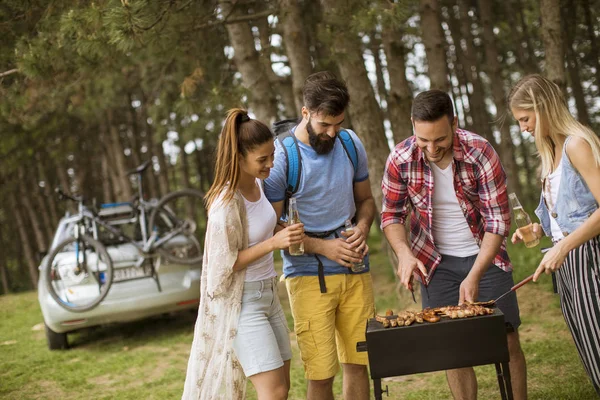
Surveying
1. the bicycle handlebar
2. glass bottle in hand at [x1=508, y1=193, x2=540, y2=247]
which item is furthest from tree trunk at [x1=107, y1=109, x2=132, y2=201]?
glass bottle in hand at [x1=508, y1=193, x2=540, y2=247]

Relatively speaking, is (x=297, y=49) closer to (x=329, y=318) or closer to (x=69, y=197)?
(x=69, y=197)

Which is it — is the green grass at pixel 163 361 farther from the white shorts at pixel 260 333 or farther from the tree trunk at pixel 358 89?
the white shorts at pixel 260 333

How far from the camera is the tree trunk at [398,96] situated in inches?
324

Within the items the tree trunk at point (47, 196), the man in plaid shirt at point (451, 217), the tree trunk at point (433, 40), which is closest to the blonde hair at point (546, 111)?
the man in plaid shirt at point (451, 217)

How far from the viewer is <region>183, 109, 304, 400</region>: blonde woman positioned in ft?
12.1

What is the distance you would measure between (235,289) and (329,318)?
736mm

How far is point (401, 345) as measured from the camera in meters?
3.58

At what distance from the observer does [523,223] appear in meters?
4.26

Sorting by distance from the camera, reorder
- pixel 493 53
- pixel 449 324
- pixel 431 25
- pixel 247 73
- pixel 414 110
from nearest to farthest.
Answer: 1. pixel 449 324
2. pixel 414 110
3. pixel 431 25
4. pixel 247 73
5. pixel 493 53

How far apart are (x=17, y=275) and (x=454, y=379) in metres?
27.5

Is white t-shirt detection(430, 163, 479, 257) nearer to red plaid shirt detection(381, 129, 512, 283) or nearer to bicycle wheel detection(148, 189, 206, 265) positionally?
red plaid shirt detection(381, 129, 512, 283)

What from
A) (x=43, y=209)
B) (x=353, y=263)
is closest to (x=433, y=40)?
(x=353, y=263)

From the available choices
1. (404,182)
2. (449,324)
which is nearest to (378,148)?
(404,182)

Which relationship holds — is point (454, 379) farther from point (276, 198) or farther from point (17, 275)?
point (17, 275)
